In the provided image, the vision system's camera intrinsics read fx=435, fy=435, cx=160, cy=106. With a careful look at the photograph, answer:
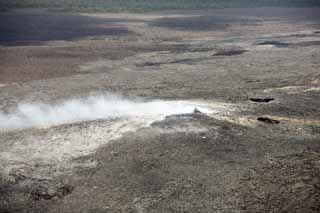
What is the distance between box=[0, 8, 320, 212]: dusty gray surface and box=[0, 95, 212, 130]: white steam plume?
1.63ft

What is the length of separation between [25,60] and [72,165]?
538 inches

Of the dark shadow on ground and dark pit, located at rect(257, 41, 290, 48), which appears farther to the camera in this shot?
the dark shadow on ground

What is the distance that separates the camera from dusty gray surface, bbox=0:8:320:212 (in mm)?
7004

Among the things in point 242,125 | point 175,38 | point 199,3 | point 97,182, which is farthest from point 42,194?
point 199,3

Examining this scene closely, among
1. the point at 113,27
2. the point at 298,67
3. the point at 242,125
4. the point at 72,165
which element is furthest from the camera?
the point at 113,27

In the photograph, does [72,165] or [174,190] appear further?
[72,165]

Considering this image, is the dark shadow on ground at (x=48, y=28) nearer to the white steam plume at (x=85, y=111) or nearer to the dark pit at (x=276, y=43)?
the dark pit at (x=276, y=43)

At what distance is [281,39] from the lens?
2750 cm

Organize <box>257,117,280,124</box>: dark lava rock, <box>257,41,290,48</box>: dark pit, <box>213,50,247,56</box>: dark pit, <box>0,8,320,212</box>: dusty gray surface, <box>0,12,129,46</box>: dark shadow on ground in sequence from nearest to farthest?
<box>0,8,320,212</box>: dusty gray surface
<box>257,117,280,124</box>: dark lava rock
<box>213,50,247,56</box>: dark pit
<box>257,41,290,48</box>: dark pit
<box>0,12,129,46</box>: dark shadow on ground

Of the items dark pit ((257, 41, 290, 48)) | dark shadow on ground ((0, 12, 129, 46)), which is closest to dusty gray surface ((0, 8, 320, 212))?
dark pit ((257, 41, 290, 48))

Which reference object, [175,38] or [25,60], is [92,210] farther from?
[175,38]

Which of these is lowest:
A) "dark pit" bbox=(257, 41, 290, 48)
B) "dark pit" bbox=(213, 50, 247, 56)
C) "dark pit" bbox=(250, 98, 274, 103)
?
"dark pit" bbox=(257, 41, 290, 48)

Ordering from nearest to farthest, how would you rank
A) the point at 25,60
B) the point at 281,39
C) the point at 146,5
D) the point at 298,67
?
the point at 298,67, the point at 25,60, the point at 281,39, the point at 146,5

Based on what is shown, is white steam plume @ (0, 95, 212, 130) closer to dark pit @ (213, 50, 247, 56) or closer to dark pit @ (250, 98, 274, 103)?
dark pit @ (250, 98, 274, 103)
